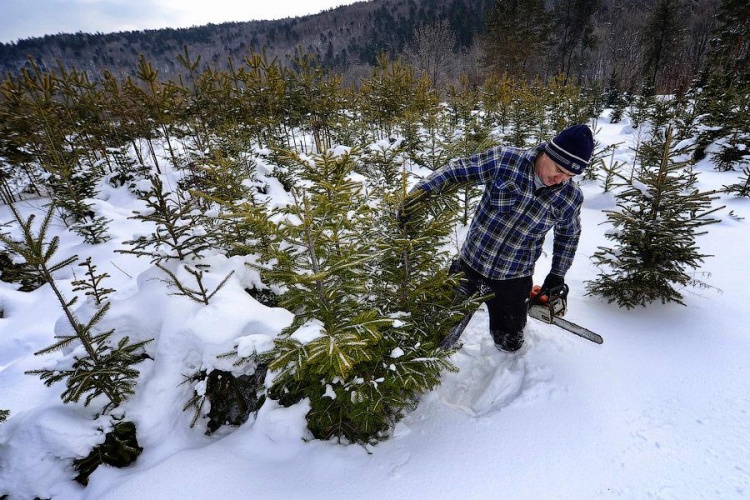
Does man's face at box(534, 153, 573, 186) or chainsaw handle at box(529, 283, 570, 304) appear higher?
man's face at box(534, 153, 573, 186)

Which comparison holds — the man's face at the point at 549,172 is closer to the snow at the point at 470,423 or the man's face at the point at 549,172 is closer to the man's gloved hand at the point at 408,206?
the man's gloved hand at the point at 408,206

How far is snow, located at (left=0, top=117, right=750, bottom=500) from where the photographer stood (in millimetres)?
2289

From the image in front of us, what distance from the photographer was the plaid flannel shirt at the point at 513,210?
2.79 m

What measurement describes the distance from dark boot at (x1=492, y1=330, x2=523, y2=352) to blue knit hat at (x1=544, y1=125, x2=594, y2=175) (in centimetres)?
175

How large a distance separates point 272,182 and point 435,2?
12851 cm

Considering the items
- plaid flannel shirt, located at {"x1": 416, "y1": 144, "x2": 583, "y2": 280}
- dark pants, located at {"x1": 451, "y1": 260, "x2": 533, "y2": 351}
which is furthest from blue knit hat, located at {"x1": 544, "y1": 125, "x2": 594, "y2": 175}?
dark pants, located at {"x1": 451, "y1": 260, "x2": 533, "y2": 351}

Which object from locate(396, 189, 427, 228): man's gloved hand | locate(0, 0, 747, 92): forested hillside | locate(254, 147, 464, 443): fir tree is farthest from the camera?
locate(0, 0, 747, 92): forested hillside

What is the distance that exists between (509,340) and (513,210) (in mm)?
1423

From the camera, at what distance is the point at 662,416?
257cm

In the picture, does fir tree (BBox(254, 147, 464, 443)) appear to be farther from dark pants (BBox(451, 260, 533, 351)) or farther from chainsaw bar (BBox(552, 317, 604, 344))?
chainsaw bar (BBox(552, 317, 604, 344))

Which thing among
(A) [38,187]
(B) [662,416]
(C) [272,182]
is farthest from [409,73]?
(B) [662,416]

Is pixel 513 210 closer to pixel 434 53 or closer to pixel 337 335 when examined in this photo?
pixel 337 335

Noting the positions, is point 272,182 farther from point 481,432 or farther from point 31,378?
point 481,432

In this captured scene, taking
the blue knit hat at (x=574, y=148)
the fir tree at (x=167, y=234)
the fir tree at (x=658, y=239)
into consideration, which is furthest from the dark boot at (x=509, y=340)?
the fir tree at (x=167, y=234)
